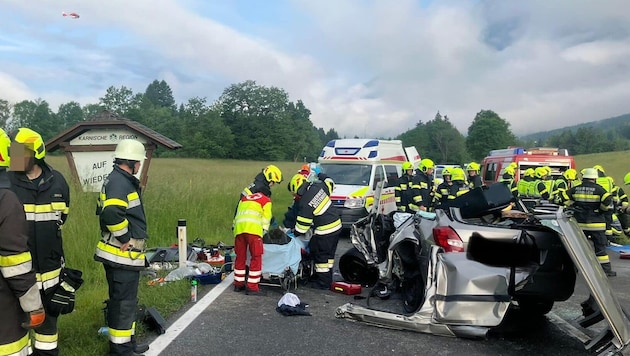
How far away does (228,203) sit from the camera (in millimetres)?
14742

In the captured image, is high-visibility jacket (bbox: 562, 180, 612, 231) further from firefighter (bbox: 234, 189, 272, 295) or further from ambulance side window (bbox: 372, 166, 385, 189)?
firefighter (bbox: 234, 189, 272, 295)

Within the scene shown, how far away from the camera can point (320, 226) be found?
697cm

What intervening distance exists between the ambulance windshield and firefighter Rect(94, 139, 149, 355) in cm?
859

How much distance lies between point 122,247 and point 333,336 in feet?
7.41

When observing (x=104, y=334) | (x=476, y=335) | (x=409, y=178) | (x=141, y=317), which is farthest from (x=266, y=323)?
(x=409, y=178)

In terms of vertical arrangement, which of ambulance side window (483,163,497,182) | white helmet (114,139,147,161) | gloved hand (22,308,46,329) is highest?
white helmet (114,139,147,161)

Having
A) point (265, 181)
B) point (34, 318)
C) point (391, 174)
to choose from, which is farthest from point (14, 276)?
point (391, 174)

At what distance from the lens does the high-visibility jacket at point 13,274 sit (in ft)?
9.18

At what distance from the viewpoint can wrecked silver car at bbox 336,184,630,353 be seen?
13.3 ft

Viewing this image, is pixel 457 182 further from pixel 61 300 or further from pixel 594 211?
pixel 61 300

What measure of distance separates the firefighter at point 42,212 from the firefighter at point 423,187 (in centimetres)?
896

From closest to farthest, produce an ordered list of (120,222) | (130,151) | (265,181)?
(120,222)
(130,151)
(265,181)

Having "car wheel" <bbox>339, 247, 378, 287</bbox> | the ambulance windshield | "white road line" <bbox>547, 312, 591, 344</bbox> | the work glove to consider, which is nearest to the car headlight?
the ambulance windshield

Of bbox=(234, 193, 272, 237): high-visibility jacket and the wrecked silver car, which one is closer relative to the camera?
the wrecked silver car
